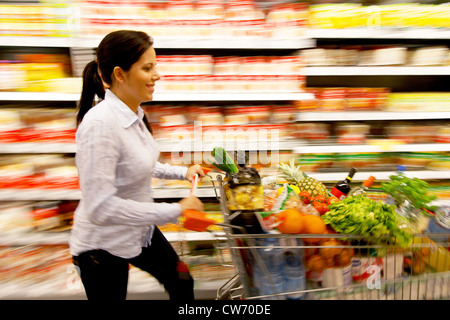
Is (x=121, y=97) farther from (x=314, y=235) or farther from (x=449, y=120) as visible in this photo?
(x=449, y=120)

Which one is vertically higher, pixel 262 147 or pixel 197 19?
pixel 197 19

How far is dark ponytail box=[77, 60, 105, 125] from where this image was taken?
1.33 meters

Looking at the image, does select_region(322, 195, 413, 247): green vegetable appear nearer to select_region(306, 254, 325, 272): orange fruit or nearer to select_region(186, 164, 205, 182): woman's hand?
select_region(306, 254, 325, 272): orange fruit

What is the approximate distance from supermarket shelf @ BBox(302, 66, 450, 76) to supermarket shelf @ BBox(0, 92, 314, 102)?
0.56 feet

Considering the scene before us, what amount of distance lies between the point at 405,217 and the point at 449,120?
1.84 meters

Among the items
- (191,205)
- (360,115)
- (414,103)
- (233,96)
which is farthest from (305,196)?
(414,103)

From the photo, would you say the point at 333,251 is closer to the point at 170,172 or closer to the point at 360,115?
the point at 170,172

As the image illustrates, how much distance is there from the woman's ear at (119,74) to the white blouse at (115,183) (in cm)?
7

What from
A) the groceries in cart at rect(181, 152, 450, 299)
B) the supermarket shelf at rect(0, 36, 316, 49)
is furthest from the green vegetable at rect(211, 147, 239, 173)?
the supermarket shelf at rect(0, 36, 316, 49)

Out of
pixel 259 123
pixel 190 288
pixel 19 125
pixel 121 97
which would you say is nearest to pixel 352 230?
pixel 190 288

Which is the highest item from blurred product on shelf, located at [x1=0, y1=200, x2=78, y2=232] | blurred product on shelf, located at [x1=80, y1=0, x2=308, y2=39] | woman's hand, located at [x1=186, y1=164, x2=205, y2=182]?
blurred product on shelf, located at [x1=80, y1=0, x2=308, y2=39]

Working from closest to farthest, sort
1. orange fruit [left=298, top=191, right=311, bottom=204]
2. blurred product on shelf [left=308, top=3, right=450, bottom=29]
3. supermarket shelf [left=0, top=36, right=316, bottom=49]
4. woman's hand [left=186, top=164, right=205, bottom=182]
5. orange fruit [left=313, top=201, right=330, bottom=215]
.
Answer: orange fruit [left=313, top=201, right=330, bottom=215] → orange fruit [left=298, top=191, right=311, bottom=204] → woman's hand [left=186, top=164, right=205, bottom=182] → supermarket shelf [left=0, top=36, right=316, bottom=49] → blurred product on shelf [left=308, top=3, right=450, bottom=29]

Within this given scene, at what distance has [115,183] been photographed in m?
1.21

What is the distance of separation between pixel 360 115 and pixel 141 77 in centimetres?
166
